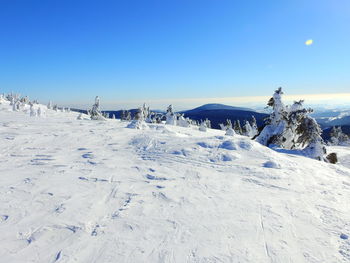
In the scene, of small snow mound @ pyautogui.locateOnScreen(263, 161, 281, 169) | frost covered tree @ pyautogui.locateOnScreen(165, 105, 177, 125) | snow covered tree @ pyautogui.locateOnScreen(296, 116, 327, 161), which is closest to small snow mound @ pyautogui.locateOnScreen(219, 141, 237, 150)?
small snow mound @ pyautogui.locateOnScreen(263, 161, 281, 169)

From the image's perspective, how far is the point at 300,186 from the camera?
7008mm

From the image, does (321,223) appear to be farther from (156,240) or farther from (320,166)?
(320,166)

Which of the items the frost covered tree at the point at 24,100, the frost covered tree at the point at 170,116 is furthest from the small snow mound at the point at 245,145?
the frost covered tree at the point at 24,100

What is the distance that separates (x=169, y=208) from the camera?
5246 mm

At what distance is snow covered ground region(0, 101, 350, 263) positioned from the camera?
3.85 meters

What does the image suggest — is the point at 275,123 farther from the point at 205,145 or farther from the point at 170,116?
the point at 170,116

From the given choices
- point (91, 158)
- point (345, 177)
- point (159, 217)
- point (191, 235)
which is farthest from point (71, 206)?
point (345, 177)

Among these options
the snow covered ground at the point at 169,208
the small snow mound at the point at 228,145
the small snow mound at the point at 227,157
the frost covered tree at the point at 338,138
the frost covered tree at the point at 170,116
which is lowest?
the frost covered tree at the point at 338,138

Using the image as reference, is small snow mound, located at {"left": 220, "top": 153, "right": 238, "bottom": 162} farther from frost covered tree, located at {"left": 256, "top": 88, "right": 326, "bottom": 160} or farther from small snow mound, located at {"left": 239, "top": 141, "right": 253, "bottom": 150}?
frost covered tree, located at {"left": 256, "top": 88, "right": 326, "bottom": 160}

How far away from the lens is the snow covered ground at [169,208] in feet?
12.6

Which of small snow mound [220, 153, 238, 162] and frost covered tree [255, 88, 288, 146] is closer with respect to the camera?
small snow mound [220, 153, 238, 162]

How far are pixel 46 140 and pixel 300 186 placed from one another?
37.7ft

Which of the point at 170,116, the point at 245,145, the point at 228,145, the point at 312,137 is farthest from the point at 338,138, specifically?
the point at 228,145

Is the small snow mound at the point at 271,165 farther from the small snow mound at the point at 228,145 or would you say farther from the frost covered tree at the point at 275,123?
the frost covered tree at the point at 275,123
